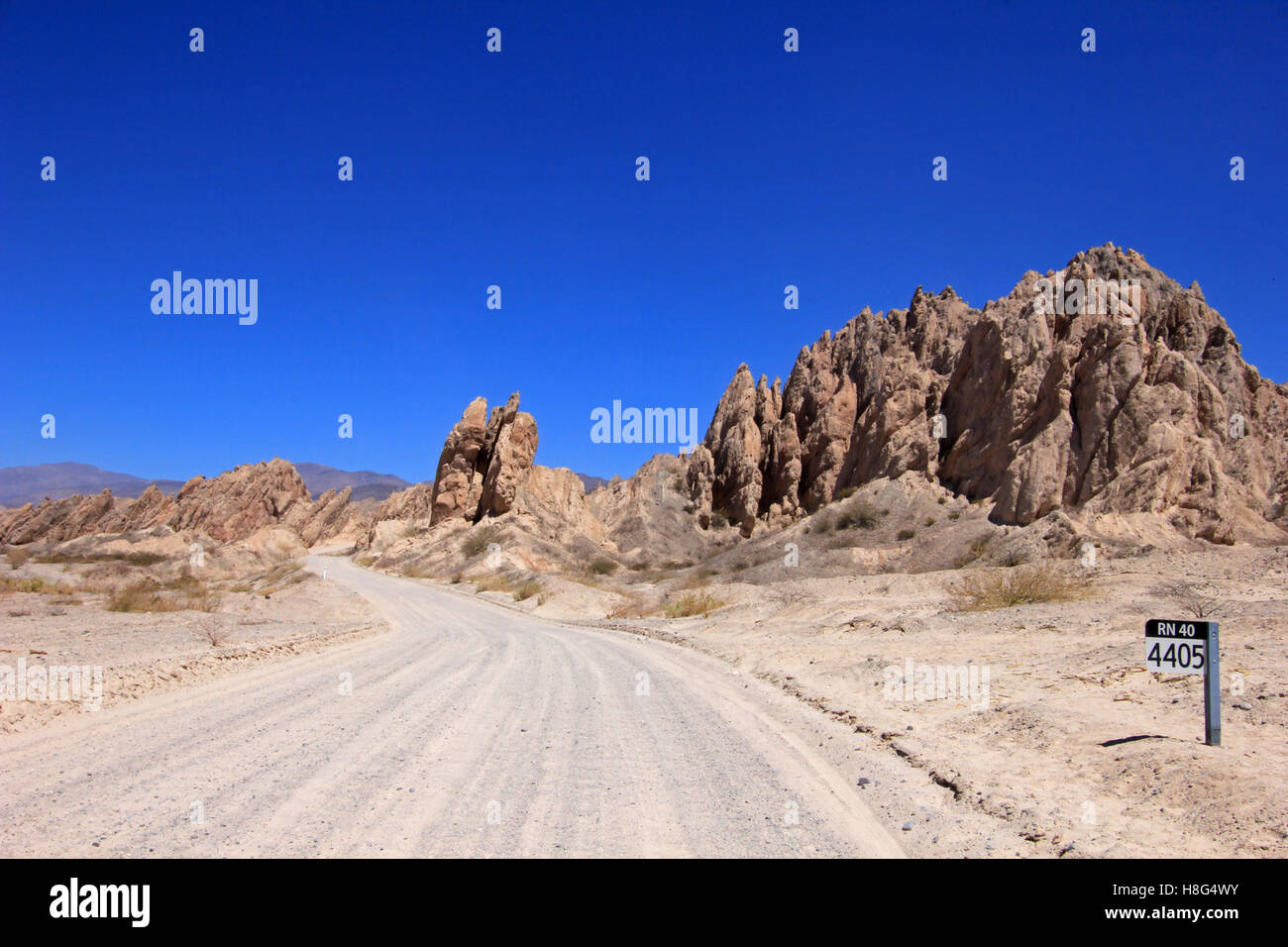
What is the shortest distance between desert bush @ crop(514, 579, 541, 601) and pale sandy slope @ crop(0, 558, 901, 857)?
26.0 m

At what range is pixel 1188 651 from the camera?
737 cm

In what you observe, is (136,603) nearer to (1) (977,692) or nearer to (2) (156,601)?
(2) (156,601)

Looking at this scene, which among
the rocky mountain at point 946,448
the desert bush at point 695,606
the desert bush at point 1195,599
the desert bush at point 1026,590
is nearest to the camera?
the desert bush at point 1195,599

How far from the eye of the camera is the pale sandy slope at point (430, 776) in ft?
18.0

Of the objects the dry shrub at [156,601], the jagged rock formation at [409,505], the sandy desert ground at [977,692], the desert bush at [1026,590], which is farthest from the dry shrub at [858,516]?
the jagged rock formation at [409,505]

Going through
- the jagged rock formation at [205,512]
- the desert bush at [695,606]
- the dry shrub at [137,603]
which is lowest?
the desert bush at [695,606]

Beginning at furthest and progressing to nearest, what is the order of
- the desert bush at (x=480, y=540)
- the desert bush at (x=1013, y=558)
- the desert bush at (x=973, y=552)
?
the desert bush at (x=480, y=540), the desert bush at (x=973, y=552), the desert bush at (x=1013, y=558)

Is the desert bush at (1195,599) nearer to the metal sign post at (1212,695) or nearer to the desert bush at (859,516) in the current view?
the metal sign post at (1212,695)

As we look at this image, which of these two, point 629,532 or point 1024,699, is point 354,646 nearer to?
point 1024,699

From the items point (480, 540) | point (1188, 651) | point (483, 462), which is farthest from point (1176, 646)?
point (483, 462)

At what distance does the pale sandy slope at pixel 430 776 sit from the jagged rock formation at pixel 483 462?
5220 cm

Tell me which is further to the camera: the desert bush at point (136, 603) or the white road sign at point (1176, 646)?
the desert bush at point (136, 603)

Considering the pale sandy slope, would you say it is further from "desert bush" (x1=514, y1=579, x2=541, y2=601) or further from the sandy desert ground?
"desert bush" (x1=514, y1=579, x2=541, y2=601)

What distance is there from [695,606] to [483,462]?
44.8 m
